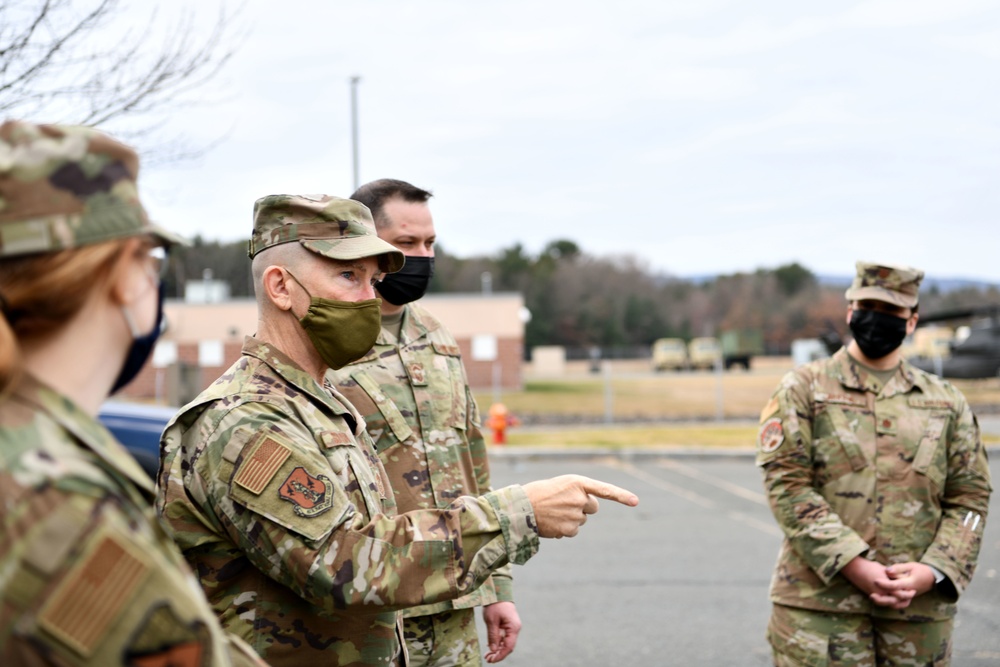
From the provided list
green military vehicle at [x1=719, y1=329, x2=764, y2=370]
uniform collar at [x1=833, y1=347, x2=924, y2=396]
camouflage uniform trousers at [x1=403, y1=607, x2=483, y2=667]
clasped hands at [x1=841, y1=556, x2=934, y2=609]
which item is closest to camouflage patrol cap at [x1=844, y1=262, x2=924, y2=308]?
uniform collar at [x1=833, y1=347, x2=924, y2=396]

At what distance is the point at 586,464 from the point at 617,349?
65041mm

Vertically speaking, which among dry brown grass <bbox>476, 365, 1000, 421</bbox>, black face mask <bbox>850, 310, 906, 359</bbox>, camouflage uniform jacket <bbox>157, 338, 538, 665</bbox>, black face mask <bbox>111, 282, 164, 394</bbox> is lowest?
dry brown grass <bbox>476, 365, 1000, 421</bbox>

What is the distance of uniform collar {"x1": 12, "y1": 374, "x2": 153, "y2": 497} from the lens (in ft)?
4.25

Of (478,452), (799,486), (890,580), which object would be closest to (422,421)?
(478,452)

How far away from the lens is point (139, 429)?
5.95 m

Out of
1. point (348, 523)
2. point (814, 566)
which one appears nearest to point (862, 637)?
point (814, 566)

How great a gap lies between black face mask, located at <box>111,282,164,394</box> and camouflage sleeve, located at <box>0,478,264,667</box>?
0.28 metres

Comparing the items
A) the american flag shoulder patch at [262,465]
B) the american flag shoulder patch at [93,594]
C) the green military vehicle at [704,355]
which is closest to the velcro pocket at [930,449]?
the american flag shoulder patch at [262,465]

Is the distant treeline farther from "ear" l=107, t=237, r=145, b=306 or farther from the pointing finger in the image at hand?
"ear" l=107, t=237, r=145, b=306

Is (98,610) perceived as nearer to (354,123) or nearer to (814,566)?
(814,566)

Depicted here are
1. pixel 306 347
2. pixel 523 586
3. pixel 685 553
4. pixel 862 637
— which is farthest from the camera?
pixel 685 553

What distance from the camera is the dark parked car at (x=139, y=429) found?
18.7 ft

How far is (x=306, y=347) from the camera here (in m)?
2.49

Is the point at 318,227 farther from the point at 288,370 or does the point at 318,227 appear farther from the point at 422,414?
the point at 422,414
